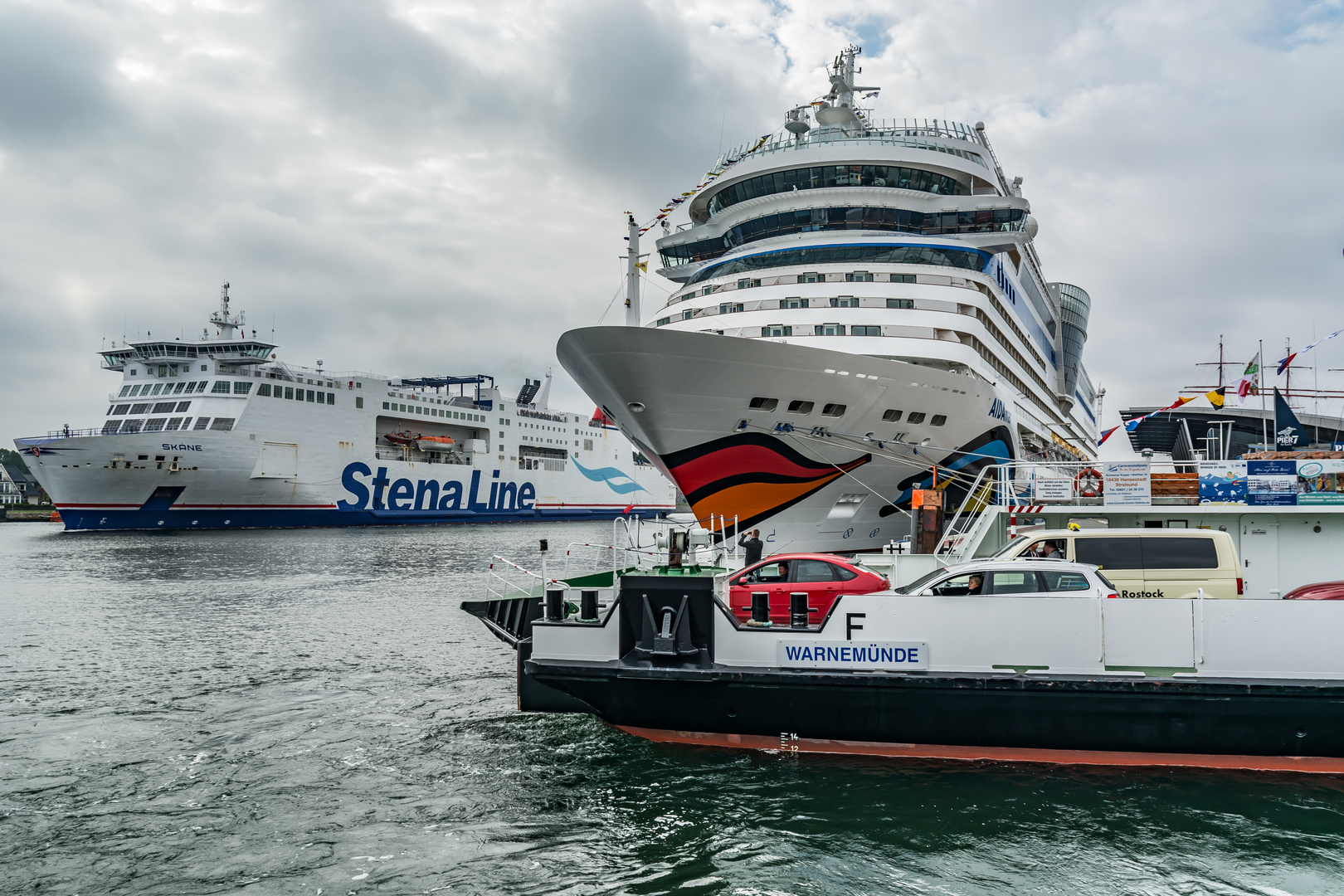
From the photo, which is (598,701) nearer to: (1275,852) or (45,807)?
(45,807)

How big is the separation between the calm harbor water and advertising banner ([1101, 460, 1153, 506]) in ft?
20.1

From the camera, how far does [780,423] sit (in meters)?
18.7

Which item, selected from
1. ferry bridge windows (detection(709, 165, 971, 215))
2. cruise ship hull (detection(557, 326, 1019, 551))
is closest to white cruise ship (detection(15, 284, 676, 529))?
ferry bridge windows (detection(709, 165, 971, 215))

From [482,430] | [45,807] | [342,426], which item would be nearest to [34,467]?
[342,426]

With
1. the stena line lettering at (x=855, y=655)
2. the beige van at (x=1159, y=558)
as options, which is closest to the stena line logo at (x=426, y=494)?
the stena line lettering at (x=855, y=655)

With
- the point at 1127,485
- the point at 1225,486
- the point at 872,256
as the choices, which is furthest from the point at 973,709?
the point at 872,256

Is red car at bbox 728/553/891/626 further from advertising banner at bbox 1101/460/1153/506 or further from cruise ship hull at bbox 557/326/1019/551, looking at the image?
cruise ship hull at bbox 557/326/1019/551

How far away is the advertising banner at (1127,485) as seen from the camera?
12.8 meters

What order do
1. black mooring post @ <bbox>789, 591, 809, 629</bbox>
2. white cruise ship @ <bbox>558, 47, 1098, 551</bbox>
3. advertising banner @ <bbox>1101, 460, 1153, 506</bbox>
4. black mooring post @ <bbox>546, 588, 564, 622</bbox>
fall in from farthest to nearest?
white cruise ship @ <bbox>558, 47, 1098, 551</bbox>
advertising banner @ <bbox>1101, 460, 1153, 506</bbox>
black mooring post @ <bbox>546, 588, 564, 622</bbox>
black mooring post @ <bbox>789, 591, 809, 629</bbox>

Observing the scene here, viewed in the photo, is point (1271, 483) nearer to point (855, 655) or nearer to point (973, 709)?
point (973, 709)

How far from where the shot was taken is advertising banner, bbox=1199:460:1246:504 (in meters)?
12.2

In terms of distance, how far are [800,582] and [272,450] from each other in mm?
51289

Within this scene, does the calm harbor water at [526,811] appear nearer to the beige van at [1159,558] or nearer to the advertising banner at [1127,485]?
the beige van at [1159,558]

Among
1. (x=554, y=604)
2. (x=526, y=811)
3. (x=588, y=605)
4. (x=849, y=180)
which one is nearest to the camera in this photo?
(x=526, y=811)
